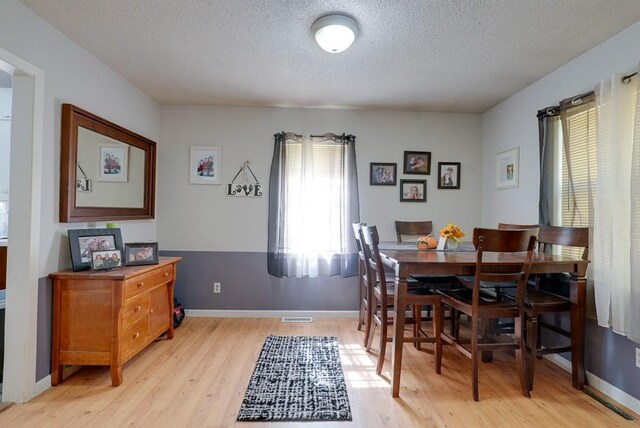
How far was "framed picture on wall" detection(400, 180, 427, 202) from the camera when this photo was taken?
3.62 meters

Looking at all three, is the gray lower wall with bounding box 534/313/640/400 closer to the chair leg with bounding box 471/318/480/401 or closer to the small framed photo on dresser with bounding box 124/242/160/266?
the chair leg with bounding box 471/318/480/401

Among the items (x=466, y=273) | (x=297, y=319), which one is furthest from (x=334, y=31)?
(x=297, y=319)

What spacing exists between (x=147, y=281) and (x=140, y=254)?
0.25m

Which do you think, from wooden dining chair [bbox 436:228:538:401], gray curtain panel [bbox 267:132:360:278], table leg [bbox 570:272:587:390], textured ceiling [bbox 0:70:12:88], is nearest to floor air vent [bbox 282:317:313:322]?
gray curtain panel [bbox 267:132:360:278]

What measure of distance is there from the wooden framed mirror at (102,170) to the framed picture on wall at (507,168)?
148 inches

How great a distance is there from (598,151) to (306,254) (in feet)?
8.56

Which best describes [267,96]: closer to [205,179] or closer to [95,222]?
[205,179]

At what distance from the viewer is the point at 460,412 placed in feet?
6.07

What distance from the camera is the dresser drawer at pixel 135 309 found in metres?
2.18

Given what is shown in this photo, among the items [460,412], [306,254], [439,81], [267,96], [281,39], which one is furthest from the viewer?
[306,254]

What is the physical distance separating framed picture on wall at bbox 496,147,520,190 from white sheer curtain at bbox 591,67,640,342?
956 mm

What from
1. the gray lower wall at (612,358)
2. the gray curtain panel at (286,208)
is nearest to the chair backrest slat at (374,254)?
the gray curtain panel at (286,208)

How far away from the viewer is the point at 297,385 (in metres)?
2.10

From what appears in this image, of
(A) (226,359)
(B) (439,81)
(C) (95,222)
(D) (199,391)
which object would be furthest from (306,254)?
(B) (439,81)
